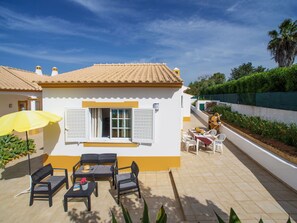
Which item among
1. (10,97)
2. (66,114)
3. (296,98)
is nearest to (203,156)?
(296,98)

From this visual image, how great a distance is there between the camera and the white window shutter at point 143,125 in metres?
8.22

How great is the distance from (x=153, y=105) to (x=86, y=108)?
10.0 feet

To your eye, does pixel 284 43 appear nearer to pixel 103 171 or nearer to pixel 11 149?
pixel 103 171

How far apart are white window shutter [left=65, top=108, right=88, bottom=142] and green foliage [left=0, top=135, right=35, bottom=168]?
175 inches

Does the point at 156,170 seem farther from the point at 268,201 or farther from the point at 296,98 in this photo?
the point at 296,98

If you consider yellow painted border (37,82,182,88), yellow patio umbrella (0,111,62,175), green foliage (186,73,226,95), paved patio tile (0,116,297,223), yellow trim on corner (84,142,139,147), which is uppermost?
green foliage (186,73,226,95)

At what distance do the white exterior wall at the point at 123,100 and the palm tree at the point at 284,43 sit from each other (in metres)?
29.9

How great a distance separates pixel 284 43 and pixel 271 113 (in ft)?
74.0

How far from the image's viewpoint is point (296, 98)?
10758 millimetres

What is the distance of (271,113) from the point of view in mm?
13125

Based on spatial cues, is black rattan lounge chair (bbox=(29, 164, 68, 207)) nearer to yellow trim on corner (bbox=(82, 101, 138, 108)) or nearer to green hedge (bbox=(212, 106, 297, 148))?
yellow trim on corner (bbox=(82, 101, 138, 108))

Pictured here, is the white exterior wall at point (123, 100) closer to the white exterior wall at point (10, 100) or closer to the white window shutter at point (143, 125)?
the white window shutter at point (143, 125)

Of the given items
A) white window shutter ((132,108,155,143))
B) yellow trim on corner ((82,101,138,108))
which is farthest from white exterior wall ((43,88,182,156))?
white window shutter ((132,108,155,143))

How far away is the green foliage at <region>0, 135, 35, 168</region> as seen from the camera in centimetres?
1004
